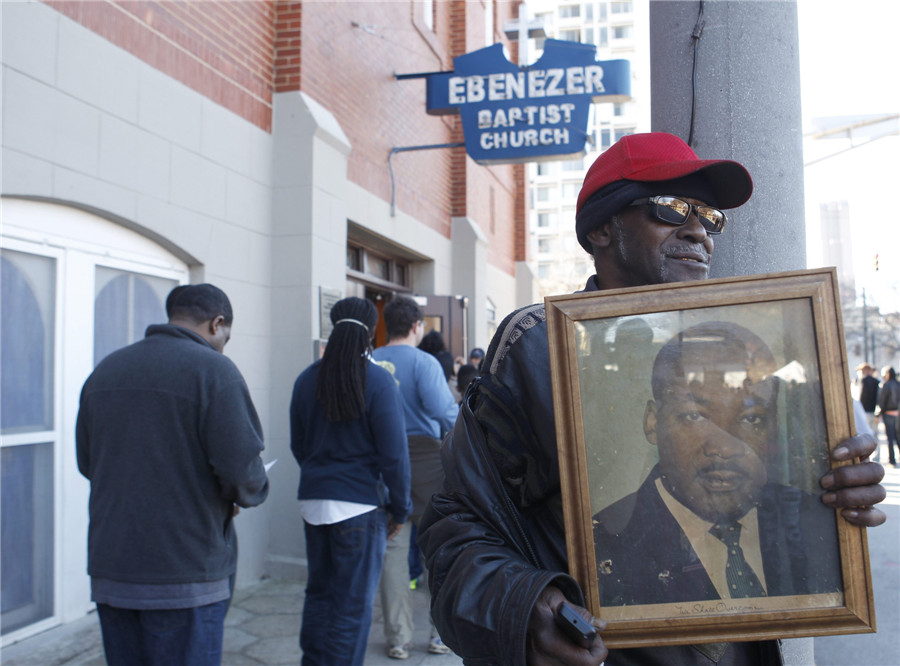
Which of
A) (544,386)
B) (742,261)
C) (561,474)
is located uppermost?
(742,261)

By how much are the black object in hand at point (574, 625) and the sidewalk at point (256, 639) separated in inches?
150

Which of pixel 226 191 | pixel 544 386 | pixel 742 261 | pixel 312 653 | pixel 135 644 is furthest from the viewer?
pixel 226 191

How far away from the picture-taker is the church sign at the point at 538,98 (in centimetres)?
808

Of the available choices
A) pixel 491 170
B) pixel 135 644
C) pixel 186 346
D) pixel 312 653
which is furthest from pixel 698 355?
pixel 491 170

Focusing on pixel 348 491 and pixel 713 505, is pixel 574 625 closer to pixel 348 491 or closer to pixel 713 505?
pixel 713 505

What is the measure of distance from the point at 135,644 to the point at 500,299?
1192 cm

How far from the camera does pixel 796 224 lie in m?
2.31

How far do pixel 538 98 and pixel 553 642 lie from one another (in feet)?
25.1

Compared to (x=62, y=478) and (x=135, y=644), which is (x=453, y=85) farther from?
(x=135, y=644)

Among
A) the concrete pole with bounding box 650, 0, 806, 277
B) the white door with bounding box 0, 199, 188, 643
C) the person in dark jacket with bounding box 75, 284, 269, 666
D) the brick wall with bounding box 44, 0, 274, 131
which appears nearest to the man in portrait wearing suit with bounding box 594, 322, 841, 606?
the concrete pole with bounding box 650, 0, 806, 277

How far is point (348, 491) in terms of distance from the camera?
382cm

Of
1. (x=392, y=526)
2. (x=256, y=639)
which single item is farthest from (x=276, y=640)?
(x=392, y=526)

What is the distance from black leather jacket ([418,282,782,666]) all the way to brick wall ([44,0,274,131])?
3.87 meters

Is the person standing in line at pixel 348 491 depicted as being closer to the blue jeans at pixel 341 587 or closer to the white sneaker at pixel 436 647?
the blue jeans at pixel 341 587
